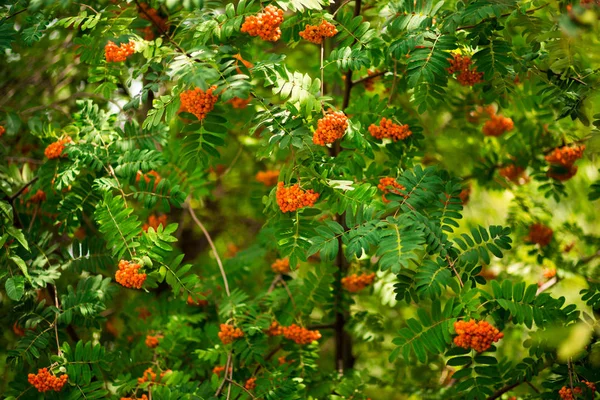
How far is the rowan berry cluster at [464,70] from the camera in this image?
1.86 metres

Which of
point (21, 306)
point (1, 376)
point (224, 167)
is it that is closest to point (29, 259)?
point (21, 306)

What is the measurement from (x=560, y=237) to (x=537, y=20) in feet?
4.72

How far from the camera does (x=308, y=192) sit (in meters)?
1.64

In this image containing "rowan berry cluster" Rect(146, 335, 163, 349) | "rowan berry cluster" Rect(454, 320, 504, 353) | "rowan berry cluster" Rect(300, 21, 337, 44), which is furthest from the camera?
"rowan berry cluster" Rect(146, 335, 163, 349)

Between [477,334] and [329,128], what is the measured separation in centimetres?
63

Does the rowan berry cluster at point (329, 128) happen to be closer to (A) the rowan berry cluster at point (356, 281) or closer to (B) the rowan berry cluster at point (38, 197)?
(A) the rowan berry cluster at point (356, 281)

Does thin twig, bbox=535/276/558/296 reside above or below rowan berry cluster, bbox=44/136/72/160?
below

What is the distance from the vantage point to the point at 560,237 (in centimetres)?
287

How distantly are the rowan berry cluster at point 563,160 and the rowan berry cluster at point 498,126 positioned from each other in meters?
0.20

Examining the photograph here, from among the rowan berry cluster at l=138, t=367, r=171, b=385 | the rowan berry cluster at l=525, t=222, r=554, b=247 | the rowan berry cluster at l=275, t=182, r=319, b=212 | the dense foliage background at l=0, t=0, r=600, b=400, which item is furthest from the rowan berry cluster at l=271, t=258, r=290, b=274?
the rowan berry cluster at l=525, t=222, r=554, b=247

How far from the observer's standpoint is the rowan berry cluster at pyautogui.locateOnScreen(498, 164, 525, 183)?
265cm

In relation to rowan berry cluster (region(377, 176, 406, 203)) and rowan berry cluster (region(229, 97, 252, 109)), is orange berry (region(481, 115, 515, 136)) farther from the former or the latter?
rowan berry cluster (region(229, 97, 252, 109))

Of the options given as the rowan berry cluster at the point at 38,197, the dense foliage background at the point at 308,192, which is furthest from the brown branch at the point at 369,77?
the rowan berry cluster at the point at 38,197

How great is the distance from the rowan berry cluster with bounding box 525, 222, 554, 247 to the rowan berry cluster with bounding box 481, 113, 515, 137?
1.39 feet
